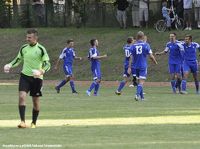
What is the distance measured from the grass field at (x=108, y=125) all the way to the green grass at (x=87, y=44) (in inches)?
645

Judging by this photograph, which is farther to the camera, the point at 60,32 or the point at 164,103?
the point at 60,32

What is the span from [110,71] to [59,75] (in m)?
3.16

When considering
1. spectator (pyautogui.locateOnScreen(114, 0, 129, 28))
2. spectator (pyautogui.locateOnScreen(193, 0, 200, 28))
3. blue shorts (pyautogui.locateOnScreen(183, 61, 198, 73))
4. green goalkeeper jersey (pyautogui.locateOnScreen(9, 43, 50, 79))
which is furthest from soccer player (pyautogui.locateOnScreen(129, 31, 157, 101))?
spectator (pyautogui.locateOnScreen(114, 0, 129, 28))

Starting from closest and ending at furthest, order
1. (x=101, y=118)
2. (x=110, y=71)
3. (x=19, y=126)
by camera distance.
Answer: (x=19, y=126) → (x=101, y=118) → (x=110, y=71)

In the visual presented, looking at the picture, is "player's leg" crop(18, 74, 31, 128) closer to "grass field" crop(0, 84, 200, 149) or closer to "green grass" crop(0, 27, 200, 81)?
"grass field" crop(0, 84, 200, 149)

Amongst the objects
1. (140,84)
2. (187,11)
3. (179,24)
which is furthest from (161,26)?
(140,84)

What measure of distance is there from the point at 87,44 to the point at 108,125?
99.0 feet

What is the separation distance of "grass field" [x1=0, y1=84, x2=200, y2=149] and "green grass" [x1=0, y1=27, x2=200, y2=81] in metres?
16.4

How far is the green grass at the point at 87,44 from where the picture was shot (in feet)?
133

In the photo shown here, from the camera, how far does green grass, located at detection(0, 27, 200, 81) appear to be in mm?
40500

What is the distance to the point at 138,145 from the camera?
12500 mm

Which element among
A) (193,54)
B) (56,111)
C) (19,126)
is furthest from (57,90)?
(19,126)

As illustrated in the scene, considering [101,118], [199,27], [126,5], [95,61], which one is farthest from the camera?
[126,5]

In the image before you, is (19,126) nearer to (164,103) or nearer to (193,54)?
(164,103)
